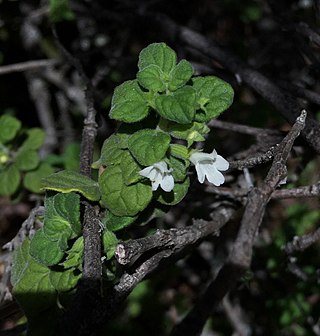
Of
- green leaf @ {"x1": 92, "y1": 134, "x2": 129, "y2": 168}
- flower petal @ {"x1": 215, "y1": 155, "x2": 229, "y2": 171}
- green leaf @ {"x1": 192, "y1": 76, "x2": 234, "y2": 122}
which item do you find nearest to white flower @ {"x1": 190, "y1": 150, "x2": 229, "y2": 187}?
flower petal @ {"x1": 215, "y1": 155, "x2": 229, "y2": 171}

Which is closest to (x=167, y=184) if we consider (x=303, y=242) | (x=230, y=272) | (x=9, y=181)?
(x=230, y=272)

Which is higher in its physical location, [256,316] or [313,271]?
[313,271]

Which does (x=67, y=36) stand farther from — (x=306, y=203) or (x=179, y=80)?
Answer: (x=179, y=80)

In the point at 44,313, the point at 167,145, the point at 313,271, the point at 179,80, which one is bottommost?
the point at 313,271

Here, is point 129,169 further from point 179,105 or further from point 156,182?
point 179,105

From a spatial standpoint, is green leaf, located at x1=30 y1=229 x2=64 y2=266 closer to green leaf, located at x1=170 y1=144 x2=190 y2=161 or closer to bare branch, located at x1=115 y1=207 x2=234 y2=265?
bare branch, located at x1=115 y1=207 x2=234 y2=265

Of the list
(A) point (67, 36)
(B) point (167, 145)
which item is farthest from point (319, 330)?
(A) point (67, 36)

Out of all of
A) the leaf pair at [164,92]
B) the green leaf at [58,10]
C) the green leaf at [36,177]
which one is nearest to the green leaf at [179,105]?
the leaf pair at [164,92]

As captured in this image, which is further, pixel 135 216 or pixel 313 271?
pixel 313 271
